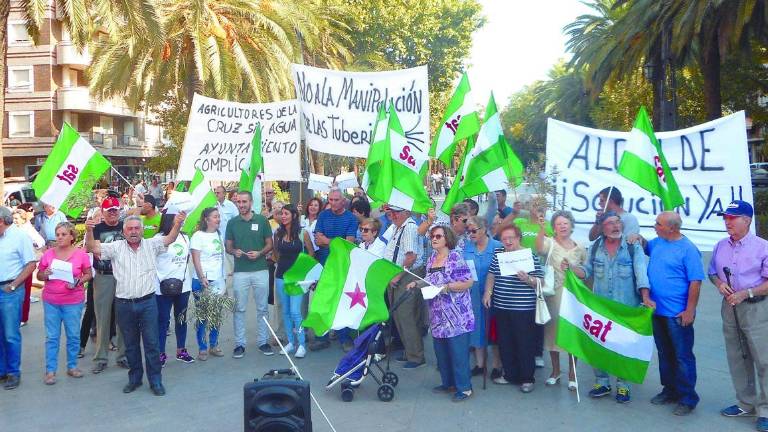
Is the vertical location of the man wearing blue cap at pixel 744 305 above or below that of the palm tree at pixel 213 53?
below

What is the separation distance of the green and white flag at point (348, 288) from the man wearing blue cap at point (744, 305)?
2827mm

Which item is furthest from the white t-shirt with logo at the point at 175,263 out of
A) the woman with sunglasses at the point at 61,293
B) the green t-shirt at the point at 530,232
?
the green t-shirt at the point at 530,232

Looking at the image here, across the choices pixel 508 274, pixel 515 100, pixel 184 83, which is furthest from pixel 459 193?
pixel 515 100

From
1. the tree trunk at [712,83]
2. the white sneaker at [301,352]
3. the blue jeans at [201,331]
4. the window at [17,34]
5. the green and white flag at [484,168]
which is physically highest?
the window at [17,34]

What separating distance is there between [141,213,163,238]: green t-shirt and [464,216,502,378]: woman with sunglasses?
3.80 metres

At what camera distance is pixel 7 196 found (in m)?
25.9

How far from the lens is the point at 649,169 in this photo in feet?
22.0

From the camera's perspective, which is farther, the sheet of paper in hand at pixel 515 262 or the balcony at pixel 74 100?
the balcony at pixel 74 100

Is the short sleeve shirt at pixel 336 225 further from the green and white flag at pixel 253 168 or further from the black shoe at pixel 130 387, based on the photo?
the black shoe at pixel 130 387

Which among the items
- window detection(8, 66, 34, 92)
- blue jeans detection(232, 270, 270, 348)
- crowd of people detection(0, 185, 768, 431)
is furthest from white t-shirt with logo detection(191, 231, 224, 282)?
window detection(8, 66, 34, 92)

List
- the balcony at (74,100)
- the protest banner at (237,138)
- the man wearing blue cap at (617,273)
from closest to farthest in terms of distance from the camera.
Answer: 1. the man wearing blue cap at (617,273)
2. the protest banner at (237,138)
3. the balcony at (74,100)

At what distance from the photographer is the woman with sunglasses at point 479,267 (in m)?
7.07

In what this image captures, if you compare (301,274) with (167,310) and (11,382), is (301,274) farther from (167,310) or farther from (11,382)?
(11,382)

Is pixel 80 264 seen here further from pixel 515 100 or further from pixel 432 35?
pixel 515 100
